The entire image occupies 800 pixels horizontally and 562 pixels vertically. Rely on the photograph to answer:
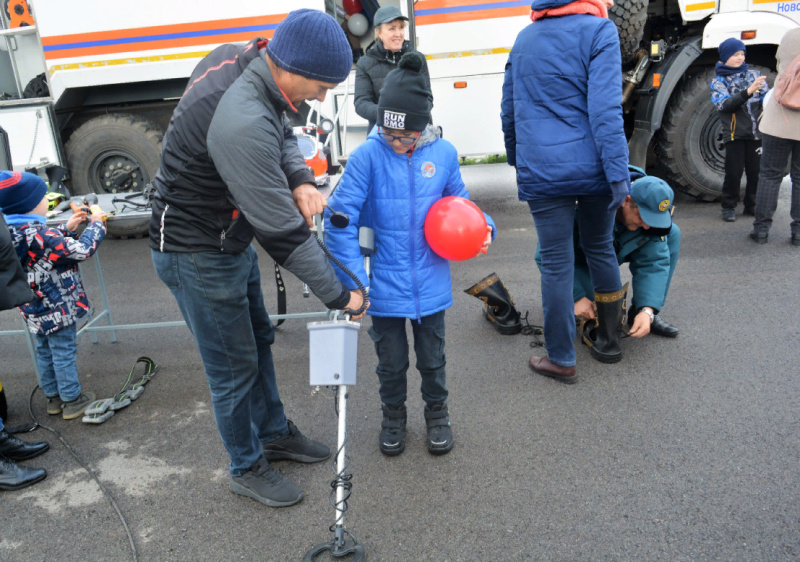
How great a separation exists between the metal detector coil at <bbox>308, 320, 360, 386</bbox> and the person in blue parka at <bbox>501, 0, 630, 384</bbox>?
1.63 metres

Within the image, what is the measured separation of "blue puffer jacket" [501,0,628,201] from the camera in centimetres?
308

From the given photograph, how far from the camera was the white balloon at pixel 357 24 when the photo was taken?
725cm

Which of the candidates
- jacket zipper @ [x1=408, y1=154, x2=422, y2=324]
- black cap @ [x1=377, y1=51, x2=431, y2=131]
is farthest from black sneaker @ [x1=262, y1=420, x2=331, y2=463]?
black cap @ [x1=377, y1=51, x2=431, y2=131]

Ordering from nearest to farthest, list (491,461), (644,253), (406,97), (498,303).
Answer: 1. (406,97)
2. (491,461)
3. (644,253)
4. (498,303)

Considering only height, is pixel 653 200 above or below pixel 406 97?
below

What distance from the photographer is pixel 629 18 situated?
19.4 ft

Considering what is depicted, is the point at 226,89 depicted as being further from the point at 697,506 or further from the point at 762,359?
the point at 762,359

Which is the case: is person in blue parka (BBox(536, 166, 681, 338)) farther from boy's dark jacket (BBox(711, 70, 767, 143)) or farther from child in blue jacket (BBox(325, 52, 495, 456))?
boy's dark jacket (BBox(711, 70, 767, 143))

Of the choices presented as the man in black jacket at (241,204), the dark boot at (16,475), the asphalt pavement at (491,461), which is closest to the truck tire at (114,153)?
Result: the asphalt pavement at (491,461)

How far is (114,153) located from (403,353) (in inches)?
222

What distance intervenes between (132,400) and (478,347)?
2106 mm

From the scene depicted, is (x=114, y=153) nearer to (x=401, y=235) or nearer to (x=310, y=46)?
(x=401, y=235)

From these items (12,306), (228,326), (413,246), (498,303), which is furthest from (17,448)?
(498,303)

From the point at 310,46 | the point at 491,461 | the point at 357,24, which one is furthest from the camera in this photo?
the point at 357,24
